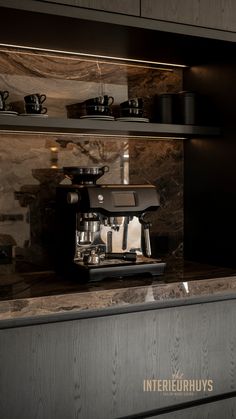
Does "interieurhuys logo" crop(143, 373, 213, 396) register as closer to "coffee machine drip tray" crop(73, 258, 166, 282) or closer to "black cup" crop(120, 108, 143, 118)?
"coffee machine drip tray" crop(73, 258, 166, 282)

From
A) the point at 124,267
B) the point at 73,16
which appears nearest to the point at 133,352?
the point at 124,267

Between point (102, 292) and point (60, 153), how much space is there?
2.93 feet

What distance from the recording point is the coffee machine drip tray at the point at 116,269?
2.10 m

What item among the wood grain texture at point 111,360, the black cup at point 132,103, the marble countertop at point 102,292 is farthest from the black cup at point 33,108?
the wood grain texture at point 111,360

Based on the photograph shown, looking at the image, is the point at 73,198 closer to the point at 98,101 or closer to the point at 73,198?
the point at 73,198

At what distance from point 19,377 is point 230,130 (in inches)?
58.6

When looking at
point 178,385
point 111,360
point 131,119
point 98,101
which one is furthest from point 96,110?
point 178,385

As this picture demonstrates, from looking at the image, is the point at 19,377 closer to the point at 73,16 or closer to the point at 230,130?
the point at 73,16

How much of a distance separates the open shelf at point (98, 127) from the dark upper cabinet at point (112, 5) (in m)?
0.47

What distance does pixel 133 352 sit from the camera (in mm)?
1979

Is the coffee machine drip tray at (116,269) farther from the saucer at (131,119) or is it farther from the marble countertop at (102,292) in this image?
the saucer at (131,119)

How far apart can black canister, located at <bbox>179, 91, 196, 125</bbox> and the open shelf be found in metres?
0.09

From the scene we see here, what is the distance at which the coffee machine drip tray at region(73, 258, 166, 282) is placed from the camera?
2100mm

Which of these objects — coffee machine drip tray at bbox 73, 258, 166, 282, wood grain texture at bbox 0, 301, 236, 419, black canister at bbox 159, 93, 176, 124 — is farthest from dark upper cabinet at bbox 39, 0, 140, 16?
wood grain texture at bbox 0, 301, 236, 419
